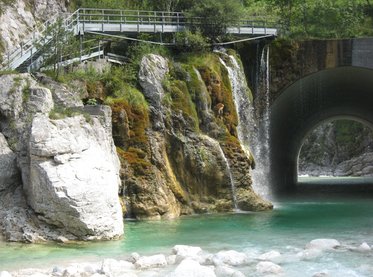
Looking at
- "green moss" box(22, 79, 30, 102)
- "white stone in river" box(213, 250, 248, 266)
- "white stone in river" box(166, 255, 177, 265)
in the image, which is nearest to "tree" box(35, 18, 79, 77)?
"green moss" box(22, 79, 30, 102)

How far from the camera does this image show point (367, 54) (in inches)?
1232

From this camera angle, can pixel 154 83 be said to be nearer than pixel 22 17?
Yes

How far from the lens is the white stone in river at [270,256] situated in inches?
558

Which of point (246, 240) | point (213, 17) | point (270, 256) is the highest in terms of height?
point (213, 17)

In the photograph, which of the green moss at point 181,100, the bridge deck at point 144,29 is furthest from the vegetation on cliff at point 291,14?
the green moss at point 181,100

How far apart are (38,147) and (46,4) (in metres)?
17.3

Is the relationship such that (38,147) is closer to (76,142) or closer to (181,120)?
(76,142)

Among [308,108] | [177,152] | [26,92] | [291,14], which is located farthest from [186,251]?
[291,14]

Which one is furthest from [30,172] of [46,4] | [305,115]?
[305,115]

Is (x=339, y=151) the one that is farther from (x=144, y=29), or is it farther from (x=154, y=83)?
(x=154, y=83)

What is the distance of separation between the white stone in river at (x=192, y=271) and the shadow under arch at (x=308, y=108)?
20142mm

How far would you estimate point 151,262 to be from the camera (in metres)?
13.6

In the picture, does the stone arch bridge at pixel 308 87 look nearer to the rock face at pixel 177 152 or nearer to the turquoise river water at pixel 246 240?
the rock face at pixel 177 152

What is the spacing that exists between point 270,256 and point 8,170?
8.99 meters
